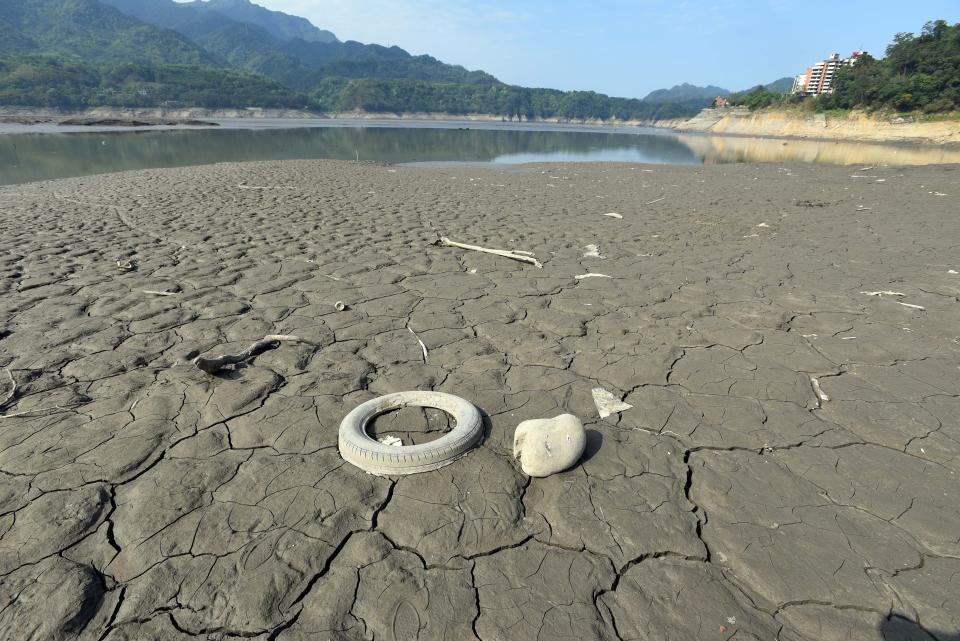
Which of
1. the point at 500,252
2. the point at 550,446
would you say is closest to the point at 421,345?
the point at 550,446

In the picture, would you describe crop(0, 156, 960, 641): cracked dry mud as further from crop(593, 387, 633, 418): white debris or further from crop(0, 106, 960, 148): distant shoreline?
crop(0, 106, 960, 148): distant shoreline

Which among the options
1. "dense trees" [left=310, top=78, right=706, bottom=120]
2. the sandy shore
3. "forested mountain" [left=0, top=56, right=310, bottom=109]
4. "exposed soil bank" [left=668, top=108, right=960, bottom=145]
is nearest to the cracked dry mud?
the sandy shore

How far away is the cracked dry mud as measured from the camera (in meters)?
1.71

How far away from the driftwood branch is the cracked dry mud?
10 centimetres

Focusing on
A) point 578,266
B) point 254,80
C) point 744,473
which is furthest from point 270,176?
point 254,80

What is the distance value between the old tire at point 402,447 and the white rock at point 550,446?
0.30 meters

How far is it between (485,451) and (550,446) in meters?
0.39

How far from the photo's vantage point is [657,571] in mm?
1844

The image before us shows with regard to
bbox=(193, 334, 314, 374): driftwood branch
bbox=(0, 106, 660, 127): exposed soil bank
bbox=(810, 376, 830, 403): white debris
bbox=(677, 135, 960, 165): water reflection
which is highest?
bbox=(0, 106, 660, 127): exposed soil bank

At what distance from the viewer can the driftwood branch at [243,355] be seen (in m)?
3.11

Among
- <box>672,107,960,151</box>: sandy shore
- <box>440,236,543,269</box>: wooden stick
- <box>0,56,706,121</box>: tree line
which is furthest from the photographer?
<box>0,56,706,121</box>: tree line

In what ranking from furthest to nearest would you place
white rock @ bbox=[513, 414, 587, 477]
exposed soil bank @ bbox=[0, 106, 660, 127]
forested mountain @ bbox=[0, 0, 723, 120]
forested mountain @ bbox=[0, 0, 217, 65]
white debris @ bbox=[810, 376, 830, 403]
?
forested mountain @ bbox=[0, 0, 217, 65] < forested mountain @ bbox=[0, 0, 723, 120] < exposed soil bank @ bbox=[0, 106, 660, 127] < white debris @ bbox=[810, 376, 830, 403] < white rock @ bbox=[513, 414, 587, 477]

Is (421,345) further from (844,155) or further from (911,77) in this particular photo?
(911,77)

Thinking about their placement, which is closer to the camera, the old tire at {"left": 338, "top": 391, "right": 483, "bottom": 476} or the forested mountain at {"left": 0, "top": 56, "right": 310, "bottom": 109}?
the old tire at {"left": 338, "top": 391, "right": 483, "bottom": 476}
